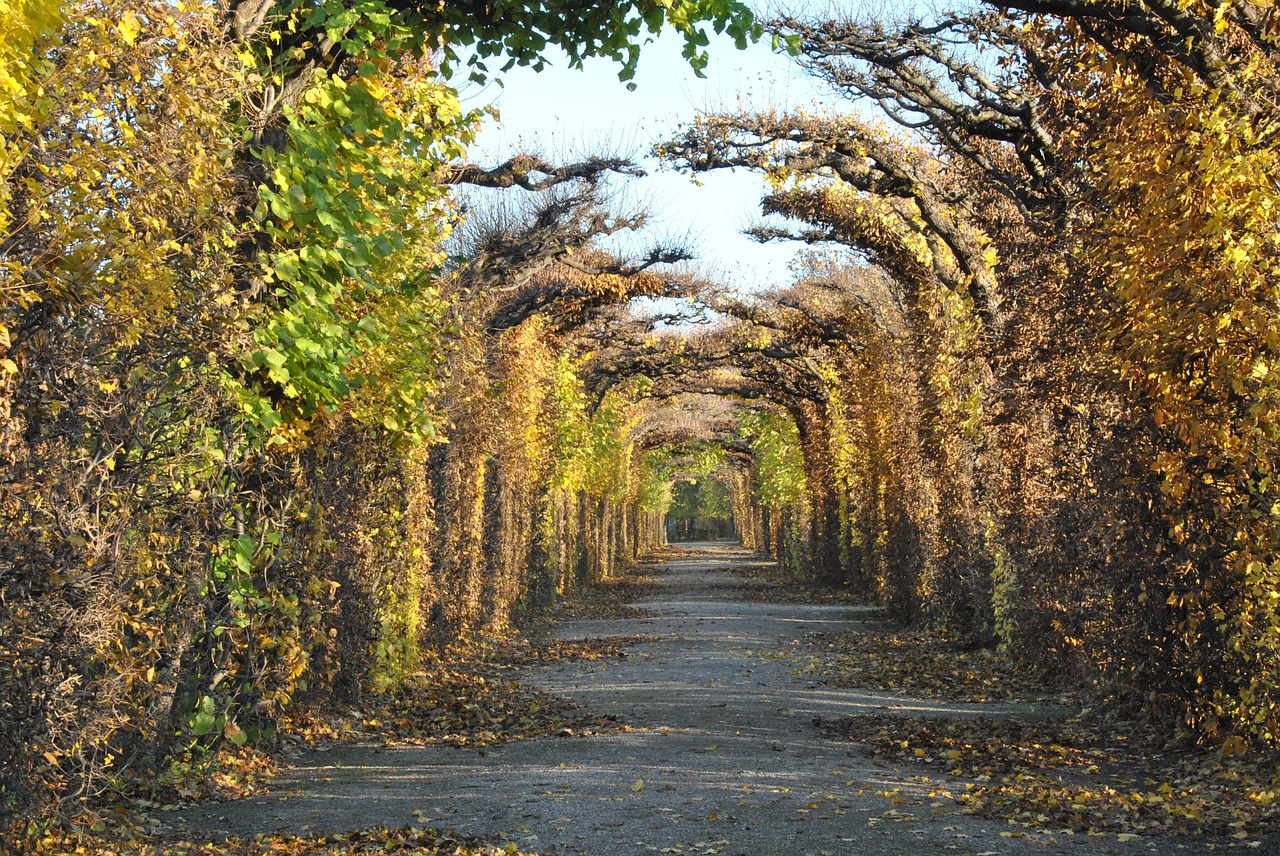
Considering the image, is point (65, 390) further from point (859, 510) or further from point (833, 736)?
point (859, 510)

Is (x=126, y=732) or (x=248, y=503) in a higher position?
(x=248, y=503)

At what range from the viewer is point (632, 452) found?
46406 mm

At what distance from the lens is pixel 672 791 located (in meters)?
6.69

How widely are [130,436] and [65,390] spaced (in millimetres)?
491

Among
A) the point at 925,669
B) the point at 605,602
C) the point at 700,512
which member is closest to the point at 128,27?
the point at 925,669

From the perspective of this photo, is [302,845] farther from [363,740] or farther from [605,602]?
[605,602]

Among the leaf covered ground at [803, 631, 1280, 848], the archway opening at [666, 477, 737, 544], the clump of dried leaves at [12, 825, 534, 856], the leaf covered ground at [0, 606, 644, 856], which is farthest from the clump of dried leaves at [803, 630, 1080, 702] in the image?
the archway opening at [666, 477, 737, 544]

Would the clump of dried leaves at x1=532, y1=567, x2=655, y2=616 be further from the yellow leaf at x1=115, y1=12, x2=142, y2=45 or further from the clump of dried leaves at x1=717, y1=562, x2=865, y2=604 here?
the yellow leaf at x1=115, y1=12, x2=142, y2=45

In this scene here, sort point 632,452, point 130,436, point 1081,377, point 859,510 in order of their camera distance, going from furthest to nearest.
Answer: point 632,452
point 859,510
point 1081,377
point 130,436

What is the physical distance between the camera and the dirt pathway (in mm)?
5586

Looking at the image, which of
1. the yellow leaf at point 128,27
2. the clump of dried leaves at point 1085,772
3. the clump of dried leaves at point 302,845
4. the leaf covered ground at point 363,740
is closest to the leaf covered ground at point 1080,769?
the clump of dried leaves at point 1085,772

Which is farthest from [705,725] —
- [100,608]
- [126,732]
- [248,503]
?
[100,608]

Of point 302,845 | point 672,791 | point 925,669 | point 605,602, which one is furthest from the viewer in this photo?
point 605,602

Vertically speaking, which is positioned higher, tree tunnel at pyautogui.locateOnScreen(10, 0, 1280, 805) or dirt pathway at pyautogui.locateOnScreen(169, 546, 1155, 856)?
tree tunnel at pyautogui.locateOnScreen(10, 0, 1280, 805)
